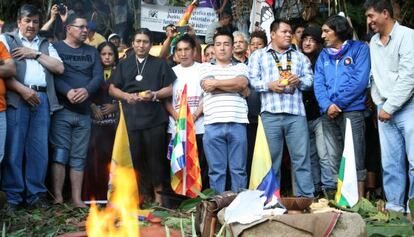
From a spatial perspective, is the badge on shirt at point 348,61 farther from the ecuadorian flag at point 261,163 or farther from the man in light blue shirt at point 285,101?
the ecuadorian flag at point 261,163

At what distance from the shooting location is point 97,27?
11609 mm

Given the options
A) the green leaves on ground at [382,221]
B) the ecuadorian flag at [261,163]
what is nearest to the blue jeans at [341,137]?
the green leaves on ground at [382,221]

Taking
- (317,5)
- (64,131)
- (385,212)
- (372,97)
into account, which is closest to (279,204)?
(385,212)

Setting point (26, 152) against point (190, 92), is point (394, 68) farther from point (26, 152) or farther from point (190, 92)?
point (26, 152)

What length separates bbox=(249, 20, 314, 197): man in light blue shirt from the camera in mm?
8172

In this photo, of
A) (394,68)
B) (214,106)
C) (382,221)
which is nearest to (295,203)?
(382,221)

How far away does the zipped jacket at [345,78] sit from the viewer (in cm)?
812

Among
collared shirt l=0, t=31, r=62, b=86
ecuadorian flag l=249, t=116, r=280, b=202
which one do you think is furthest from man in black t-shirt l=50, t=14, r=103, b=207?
ecuadorian flag l=249, t=116, r=280, b=202

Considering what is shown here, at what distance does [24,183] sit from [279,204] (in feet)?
13.1

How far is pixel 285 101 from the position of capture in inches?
321

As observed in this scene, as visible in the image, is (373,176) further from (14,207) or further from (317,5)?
(14,207)

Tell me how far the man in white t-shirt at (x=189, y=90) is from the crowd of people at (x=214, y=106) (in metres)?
0.01

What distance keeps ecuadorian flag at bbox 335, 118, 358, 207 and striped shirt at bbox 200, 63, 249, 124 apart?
4.03 ft

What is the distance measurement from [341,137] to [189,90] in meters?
1.87
